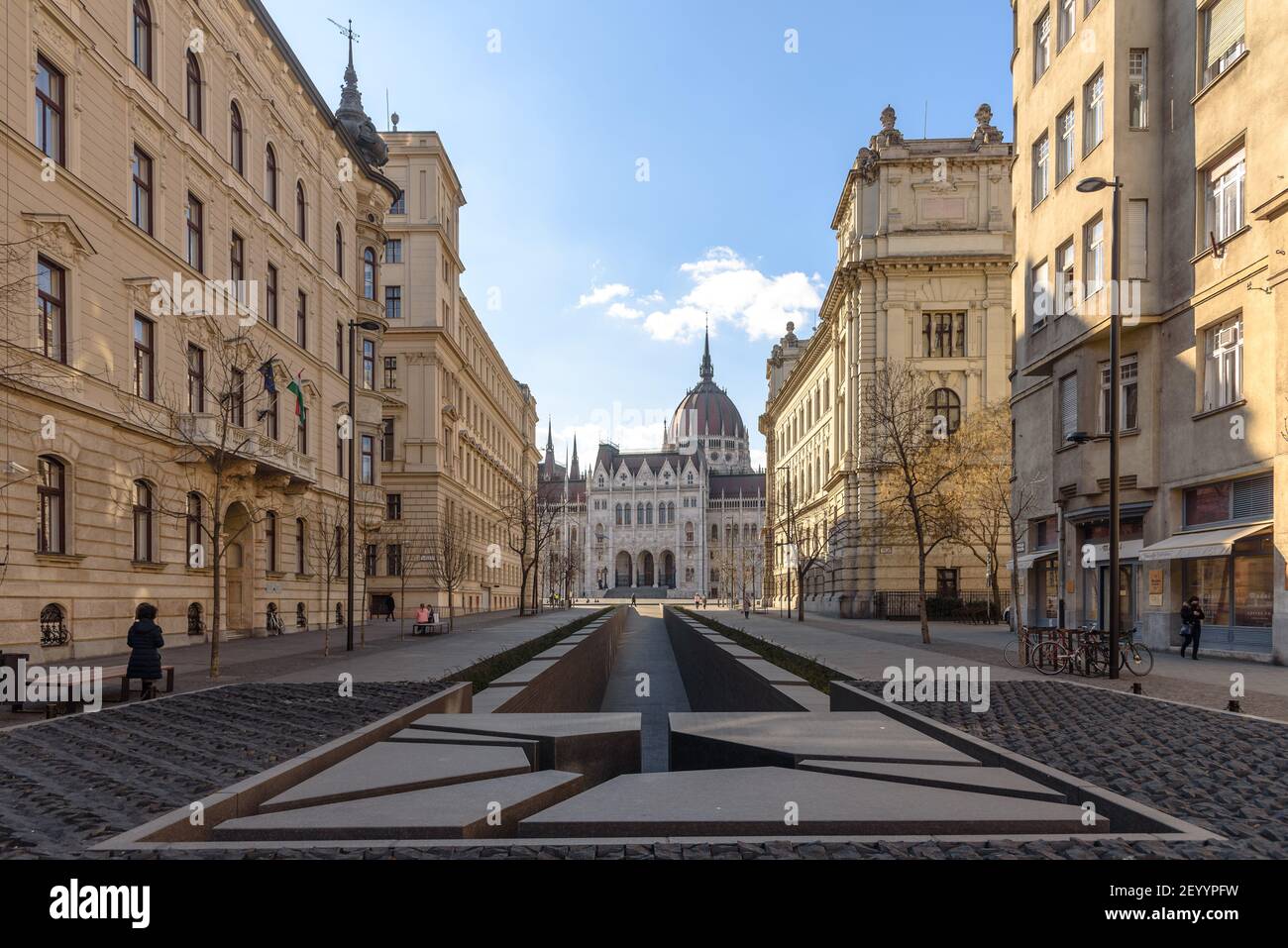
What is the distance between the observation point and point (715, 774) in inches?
296

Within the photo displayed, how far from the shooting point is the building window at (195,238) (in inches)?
1017

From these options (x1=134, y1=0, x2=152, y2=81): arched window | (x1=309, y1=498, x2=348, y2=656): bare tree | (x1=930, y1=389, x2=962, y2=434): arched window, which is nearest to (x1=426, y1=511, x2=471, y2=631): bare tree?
(x1=309, y1=498, x2=348, y2=656): bare tree

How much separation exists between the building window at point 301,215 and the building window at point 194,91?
778cm

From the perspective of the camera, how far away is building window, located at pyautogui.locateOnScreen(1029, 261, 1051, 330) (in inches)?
1051

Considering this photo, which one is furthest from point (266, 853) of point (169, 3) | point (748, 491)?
point (748, 491)

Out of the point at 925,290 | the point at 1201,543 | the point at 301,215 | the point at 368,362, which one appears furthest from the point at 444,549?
the point at 1201,543

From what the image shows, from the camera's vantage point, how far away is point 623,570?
543 ft

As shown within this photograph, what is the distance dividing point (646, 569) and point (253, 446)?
5595 inches

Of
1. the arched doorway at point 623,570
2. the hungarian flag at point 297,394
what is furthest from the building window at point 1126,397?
the arched doorway at point 623,570

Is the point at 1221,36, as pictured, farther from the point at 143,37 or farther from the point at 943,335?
the point at 943,335

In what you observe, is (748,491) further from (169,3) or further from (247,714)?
(247,714)

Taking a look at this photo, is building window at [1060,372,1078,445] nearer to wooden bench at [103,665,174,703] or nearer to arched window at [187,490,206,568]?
wooden bench at [103,665,174,703]

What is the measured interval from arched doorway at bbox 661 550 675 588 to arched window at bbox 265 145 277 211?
137 m
